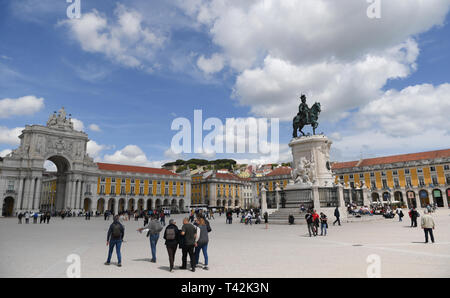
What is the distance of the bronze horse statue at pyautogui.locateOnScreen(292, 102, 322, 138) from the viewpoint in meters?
28.1

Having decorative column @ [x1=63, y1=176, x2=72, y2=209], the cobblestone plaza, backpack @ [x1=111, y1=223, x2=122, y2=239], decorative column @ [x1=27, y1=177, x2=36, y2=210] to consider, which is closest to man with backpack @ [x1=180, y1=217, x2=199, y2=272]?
the cobblestone plaza

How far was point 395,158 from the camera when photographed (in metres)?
67.1

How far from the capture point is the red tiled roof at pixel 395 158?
61344 mm

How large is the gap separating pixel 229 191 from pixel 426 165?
168ft

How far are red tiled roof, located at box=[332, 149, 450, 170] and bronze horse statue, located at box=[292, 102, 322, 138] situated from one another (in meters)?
46.8

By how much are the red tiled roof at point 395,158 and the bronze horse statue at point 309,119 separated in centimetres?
4682

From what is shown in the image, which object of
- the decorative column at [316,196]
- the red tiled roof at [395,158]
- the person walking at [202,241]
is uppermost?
the red tiled roof at [395,158]

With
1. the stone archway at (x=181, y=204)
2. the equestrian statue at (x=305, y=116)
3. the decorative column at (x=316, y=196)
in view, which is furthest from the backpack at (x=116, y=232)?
the stone archway at (x=181, y=204)

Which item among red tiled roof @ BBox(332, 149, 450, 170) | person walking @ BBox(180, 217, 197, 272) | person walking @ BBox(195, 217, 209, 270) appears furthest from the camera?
red tiled roof @ BBox(332, 149, 450, 170)

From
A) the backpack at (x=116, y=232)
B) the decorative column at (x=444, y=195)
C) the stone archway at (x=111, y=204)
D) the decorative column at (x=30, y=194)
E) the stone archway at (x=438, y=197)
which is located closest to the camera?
the backpack at (x=116, y=232)

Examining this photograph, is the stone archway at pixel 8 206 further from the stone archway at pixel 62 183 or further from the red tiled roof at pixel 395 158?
the red tiled roof at pixel 395 158

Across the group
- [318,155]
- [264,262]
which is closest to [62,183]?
[318,155]

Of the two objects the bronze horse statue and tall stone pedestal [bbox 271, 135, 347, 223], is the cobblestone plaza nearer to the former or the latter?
tall stone pedestal [bbox 271, 135, 347, 223]
